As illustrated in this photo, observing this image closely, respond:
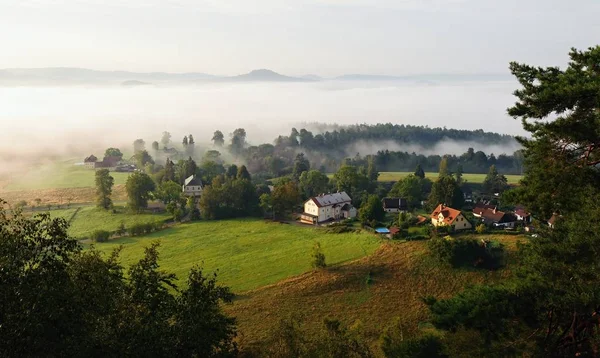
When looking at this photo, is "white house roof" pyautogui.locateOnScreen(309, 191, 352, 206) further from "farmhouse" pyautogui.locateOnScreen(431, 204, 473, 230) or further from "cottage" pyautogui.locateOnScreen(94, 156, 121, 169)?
"cottage" pyautogui.locateOnScreen(94, 156, 121, 169)

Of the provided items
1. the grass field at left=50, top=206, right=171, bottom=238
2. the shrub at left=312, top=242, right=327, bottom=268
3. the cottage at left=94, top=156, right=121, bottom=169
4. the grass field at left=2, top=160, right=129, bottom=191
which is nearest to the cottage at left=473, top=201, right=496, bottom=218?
the shrub at left=312, top=242, right=327, bottom=268

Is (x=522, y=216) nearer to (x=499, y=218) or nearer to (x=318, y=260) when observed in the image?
(x=499, y=218)

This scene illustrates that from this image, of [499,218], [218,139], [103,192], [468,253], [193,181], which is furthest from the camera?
[218,139]

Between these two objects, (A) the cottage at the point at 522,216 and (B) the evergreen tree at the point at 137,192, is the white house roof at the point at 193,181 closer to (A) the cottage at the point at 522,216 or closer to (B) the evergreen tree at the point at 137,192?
(B) the evergreen tree at the point at 137,192

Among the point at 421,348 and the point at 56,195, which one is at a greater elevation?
the point at 421,348

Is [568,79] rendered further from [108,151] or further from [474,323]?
[108,151]

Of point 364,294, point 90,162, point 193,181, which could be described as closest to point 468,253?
point 364,294

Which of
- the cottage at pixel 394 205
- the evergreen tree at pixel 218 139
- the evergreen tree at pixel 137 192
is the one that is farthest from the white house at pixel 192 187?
the evergreen tree at pixel 218 139

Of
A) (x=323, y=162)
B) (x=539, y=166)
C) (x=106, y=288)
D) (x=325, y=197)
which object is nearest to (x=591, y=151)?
(x=539, y=166)
